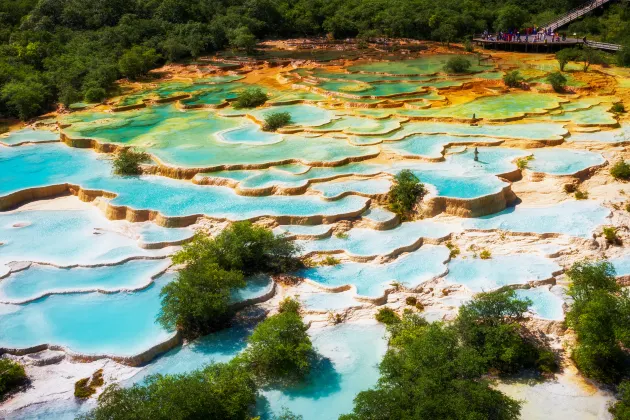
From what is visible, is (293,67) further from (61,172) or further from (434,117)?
(61,172)

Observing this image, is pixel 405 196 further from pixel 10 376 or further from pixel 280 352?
pixel 10 376

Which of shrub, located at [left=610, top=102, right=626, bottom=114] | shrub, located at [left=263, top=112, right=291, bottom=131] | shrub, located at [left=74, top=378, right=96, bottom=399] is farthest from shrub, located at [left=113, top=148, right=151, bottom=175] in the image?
shrub, located at [left=610, top=102, right=626, bottom=114]

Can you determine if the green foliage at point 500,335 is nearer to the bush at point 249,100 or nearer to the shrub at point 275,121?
the shrub at point 275,121

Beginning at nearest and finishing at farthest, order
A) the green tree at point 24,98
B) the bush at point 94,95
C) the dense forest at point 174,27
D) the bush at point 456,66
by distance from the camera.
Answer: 1. the green tree at point 24,98
2. the bush at point 94,95
3. the dense forest at point 174,27
4. the bush at point 456,66

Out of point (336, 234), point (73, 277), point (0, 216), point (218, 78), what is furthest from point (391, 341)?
point (218, 78)

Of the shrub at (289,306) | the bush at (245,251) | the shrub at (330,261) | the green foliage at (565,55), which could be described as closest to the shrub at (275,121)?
the bush at (245,251)

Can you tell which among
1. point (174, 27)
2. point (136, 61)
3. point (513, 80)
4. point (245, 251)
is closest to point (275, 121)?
point (245, 251)

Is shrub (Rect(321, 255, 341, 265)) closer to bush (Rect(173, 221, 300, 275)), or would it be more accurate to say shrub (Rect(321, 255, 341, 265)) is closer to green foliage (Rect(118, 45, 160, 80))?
bush (Rect(173, 221, 300, 275))
